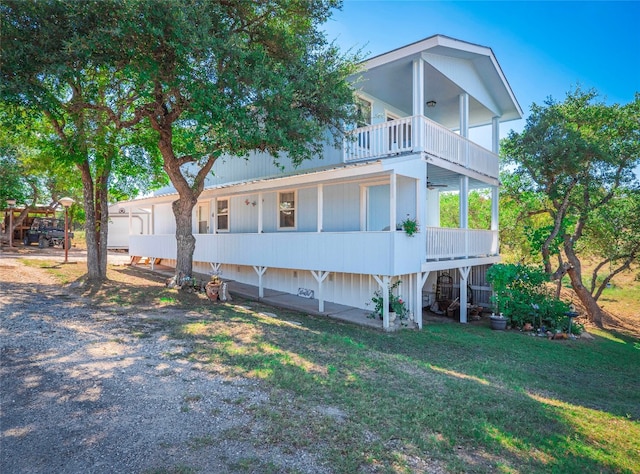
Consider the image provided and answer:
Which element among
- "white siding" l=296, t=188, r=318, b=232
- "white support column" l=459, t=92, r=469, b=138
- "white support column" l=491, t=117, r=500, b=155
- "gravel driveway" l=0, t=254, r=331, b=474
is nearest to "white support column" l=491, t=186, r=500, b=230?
"white support column" l=491, t=117, r=500, b=155

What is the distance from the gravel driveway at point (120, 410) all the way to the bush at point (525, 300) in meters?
9.86

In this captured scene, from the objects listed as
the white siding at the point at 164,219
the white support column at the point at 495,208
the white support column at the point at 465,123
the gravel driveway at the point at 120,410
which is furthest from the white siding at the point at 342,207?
the white siding at the point at 164,219

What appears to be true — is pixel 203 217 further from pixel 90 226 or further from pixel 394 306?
pixel 394 306

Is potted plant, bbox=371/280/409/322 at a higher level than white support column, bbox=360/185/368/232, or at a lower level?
lower

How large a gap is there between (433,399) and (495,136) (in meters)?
13.6

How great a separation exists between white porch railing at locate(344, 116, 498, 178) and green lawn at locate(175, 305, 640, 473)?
5.55 m

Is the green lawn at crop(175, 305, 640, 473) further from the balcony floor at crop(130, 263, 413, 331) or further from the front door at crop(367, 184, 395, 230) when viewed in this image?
the front door at crop(367, 184, 395, 230)

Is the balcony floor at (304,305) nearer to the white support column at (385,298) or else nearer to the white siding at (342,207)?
the white support column at (385,298)

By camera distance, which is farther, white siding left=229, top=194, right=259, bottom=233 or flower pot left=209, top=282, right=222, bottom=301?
white siding left=229, top=194, right=259, bottom=233

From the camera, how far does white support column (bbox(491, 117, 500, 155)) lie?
15.2m

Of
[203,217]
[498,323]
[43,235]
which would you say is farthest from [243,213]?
[43,235]

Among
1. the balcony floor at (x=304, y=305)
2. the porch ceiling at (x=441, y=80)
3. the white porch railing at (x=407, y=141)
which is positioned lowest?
the balcony floor at (x=304, y=305)

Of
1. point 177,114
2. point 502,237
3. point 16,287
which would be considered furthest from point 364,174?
point 502,237

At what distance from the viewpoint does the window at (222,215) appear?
16.5 meters
